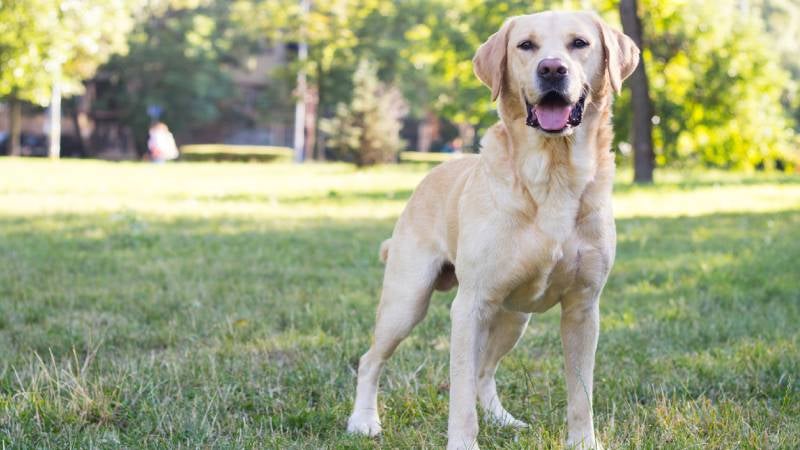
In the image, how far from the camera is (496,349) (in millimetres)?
3793

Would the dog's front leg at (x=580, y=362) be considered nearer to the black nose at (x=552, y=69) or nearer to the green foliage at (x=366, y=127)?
the black nose at (x=552, y=69)

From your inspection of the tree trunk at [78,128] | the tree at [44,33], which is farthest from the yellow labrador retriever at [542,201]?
the tree trunk at [78,128]

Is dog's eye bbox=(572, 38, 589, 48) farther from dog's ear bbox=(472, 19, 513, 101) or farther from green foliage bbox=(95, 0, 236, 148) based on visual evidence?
green foliage bbox=(95, 0, 236, 148)

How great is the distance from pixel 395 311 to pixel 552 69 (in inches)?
46.5

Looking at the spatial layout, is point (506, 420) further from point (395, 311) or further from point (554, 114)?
point (554, 114)

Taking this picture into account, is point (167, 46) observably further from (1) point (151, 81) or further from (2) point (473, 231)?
(2) point (473, 231)

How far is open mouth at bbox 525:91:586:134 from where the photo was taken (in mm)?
3066

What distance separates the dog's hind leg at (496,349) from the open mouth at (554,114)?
0.91 m

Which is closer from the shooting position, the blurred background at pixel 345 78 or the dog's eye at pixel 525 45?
the dog's eye at pixel 525 45

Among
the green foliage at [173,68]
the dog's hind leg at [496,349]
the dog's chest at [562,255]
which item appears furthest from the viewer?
the green foliage at [173,68]

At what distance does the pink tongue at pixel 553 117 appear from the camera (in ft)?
10.1

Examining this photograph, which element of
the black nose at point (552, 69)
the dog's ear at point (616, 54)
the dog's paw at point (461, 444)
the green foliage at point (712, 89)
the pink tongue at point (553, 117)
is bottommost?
the dog's paw at point (461, 444)

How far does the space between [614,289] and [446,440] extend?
345 cm

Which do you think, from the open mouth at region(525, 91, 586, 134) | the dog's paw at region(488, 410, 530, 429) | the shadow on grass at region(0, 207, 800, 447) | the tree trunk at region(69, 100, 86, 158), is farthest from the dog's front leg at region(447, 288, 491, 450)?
the tree trunk at region(69, 100, 86, 158)
